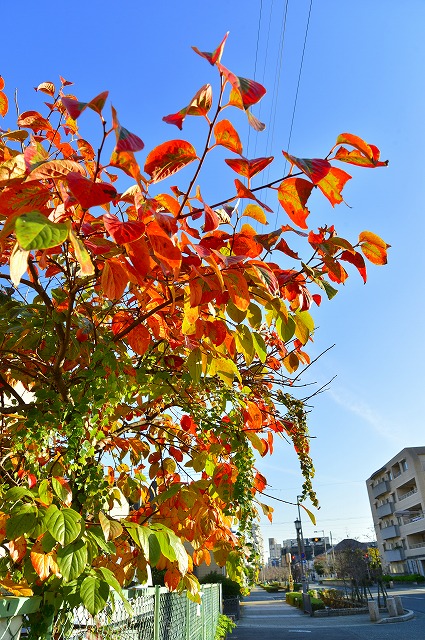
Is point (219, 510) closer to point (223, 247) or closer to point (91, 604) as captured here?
point (91, 604)

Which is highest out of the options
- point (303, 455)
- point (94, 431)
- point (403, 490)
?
point (403, 490)

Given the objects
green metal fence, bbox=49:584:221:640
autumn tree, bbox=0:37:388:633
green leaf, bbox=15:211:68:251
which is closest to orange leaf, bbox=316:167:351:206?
autumn tree, bbox=0:37:388:633

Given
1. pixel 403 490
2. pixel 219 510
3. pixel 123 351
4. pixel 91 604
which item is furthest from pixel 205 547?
pixel 403 490

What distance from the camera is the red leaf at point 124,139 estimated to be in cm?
79

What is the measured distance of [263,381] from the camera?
2.61 meters

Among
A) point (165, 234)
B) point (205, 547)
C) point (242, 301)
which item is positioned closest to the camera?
point (165, 234)

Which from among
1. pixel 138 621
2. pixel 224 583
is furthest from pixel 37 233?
pixel 224 583

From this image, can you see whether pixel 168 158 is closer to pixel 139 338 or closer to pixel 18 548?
pixel 139 338

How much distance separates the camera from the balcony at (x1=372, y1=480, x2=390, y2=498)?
5088 centimetres

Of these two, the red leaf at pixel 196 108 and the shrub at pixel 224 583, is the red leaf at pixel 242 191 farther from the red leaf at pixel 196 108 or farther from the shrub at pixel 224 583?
the shrub at pixel 224 583

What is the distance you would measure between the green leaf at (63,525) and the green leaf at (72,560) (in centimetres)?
5

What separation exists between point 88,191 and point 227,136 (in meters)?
0.39

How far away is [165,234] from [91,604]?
0.85 meters

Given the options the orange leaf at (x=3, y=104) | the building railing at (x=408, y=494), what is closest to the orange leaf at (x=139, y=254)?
the orange leaf at (x=3, y=104)
